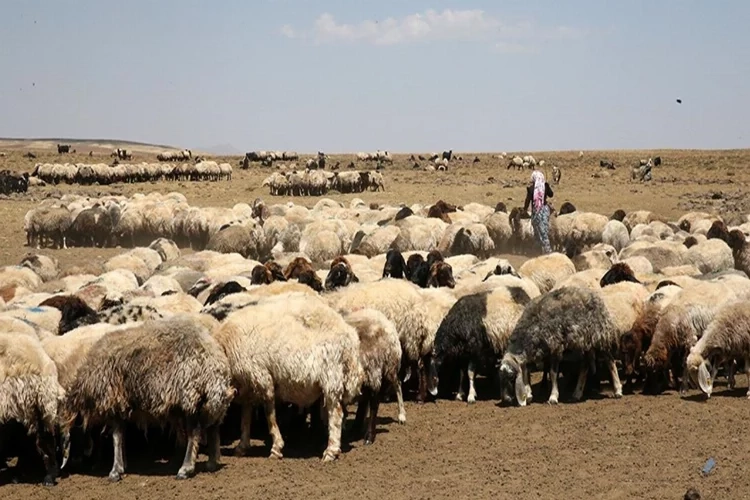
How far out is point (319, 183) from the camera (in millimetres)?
43094

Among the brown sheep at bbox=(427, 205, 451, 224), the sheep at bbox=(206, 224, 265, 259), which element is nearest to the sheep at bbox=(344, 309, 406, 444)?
the sheep at bbox=(206, 224, 265, 259)

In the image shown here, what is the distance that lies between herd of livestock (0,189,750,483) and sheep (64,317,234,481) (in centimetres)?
1

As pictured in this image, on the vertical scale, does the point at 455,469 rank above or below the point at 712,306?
below

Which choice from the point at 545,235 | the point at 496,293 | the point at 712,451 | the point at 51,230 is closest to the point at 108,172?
the point at 51,230

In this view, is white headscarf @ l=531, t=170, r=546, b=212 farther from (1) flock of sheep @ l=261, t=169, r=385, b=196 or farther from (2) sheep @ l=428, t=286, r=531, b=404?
(1) flock of sheep @ l=261, t=169, r=385, b=196

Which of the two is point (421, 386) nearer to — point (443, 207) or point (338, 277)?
point (338, 277)

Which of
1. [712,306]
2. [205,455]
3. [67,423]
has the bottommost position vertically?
[205,455]

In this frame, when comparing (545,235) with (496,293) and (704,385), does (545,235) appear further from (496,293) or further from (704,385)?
Answer: (704,385)

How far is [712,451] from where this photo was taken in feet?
26.2

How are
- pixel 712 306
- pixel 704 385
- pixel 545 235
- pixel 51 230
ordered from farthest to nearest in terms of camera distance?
pixel 51 230
pixel 545 235
pixel 712 306
pixel 704 385

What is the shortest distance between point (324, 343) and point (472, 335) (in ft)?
9.45

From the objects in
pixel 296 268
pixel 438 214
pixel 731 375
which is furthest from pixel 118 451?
pixel 438 214

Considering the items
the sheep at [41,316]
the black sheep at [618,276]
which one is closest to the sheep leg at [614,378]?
the black sheep at [618,276]

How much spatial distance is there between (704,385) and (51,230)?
22402mm
